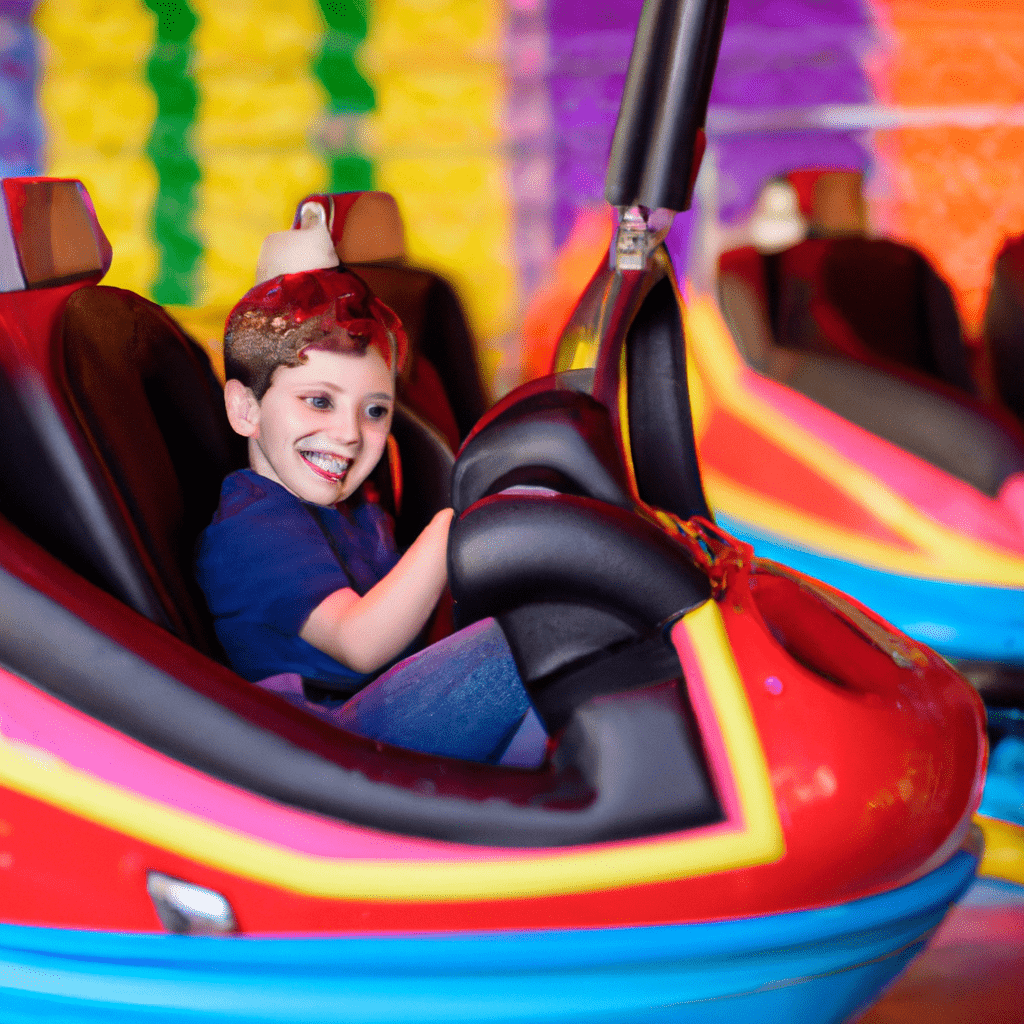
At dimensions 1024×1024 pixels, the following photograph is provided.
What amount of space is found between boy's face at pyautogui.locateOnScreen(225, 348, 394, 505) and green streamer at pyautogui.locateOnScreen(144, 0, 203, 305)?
1.96 m

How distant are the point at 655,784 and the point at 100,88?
2.52 m

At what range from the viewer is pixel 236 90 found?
101 inches

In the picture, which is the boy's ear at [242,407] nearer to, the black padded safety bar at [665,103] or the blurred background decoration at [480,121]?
the black padded safety bar at [665,103]

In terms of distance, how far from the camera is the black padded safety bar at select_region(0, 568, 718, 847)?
54cm

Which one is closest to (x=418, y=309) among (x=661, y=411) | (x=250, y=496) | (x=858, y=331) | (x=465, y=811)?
(x=661, y=411)

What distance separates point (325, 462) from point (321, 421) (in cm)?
3

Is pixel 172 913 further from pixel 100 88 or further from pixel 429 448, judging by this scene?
pixel 100 88

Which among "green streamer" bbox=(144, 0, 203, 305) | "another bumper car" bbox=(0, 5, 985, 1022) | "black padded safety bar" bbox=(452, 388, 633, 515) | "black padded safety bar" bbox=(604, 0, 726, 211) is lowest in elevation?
"another bumper car" bbox=(0, 5, 985, 1022)

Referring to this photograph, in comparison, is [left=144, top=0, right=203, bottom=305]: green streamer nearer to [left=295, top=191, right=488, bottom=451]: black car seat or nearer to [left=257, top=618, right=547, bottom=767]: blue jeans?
[left=295, top=191, right=488, bottom=451]: black car seat

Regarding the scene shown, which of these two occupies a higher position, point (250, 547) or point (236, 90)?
point (236, 90)

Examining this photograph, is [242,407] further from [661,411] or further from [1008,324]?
[1008,324]

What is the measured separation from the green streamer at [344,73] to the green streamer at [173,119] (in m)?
0.30

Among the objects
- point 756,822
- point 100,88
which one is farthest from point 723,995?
point 100,88

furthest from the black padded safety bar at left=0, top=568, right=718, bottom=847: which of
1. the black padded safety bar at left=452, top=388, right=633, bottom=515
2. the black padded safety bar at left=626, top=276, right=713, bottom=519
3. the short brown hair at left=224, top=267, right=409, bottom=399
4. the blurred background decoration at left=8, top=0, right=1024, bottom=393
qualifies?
the blurred background decoration at left=8, top=0, right=1024, bottom=393
